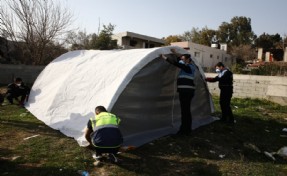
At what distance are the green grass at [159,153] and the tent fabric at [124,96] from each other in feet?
1.24

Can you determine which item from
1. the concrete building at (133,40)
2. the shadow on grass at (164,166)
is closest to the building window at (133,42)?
the concrete building at (133,40)

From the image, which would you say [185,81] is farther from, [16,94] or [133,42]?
[133,42]

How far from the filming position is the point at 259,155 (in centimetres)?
594

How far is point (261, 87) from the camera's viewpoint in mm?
12703

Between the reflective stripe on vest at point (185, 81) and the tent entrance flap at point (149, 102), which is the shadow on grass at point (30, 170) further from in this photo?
the reflective stripe on vest at point (185, 81)

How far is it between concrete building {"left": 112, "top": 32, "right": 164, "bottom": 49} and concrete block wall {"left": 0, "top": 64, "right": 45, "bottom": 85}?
16394 millimetres

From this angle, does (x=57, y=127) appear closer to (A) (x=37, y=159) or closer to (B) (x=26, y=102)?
(A) (x=37, y=159)

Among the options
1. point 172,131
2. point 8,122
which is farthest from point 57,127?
point 172,131

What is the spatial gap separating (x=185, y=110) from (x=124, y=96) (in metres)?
1.43

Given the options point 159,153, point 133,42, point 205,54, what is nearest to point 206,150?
point 159,153

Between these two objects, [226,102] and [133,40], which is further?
[133,40]

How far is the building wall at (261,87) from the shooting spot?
12113 millimetres

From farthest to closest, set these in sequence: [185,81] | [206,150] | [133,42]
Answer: [133,42], [185,81], [206,150]

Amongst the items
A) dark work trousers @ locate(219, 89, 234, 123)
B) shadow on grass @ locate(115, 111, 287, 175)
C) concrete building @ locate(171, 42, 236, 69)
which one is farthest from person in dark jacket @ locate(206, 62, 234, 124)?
concrete building @ locate(171, 42, 236, 69)
